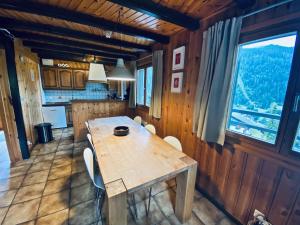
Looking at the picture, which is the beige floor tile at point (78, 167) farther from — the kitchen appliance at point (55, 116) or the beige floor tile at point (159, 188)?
the kitchen appliance at point (55, 116)

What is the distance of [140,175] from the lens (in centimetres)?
Result: 112

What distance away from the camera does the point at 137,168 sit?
1.22 metres

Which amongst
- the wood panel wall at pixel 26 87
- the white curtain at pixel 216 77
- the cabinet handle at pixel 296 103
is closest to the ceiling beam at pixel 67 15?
the white curtain at pixel 216 77

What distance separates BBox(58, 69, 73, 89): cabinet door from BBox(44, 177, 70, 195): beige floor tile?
370 cm

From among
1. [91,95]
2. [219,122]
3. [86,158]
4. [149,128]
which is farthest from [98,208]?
[91,95]

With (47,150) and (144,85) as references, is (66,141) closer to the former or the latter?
(47,150)

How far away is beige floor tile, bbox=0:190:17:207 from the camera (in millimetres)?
1705

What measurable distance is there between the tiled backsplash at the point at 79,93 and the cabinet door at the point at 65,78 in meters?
0.36

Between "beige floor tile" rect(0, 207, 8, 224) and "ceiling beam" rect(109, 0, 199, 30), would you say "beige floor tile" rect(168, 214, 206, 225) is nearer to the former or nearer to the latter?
"beige floor tile" rect(0, 207, 8, 224)

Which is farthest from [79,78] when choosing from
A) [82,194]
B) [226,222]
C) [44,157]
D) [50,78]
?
[226,222]

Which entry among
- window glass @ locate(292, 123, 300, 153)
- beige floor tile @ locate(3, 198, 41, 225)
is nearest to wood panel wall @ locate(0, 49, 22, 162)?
beige floor tile @ locate(3, 198, 41, 225)

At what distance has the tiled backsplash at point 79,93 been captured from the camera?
494cm

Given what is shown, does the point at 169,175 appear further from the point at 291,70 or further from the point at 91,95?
the point at 91,95

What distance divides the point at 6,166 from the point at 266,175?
3917 millimetres
